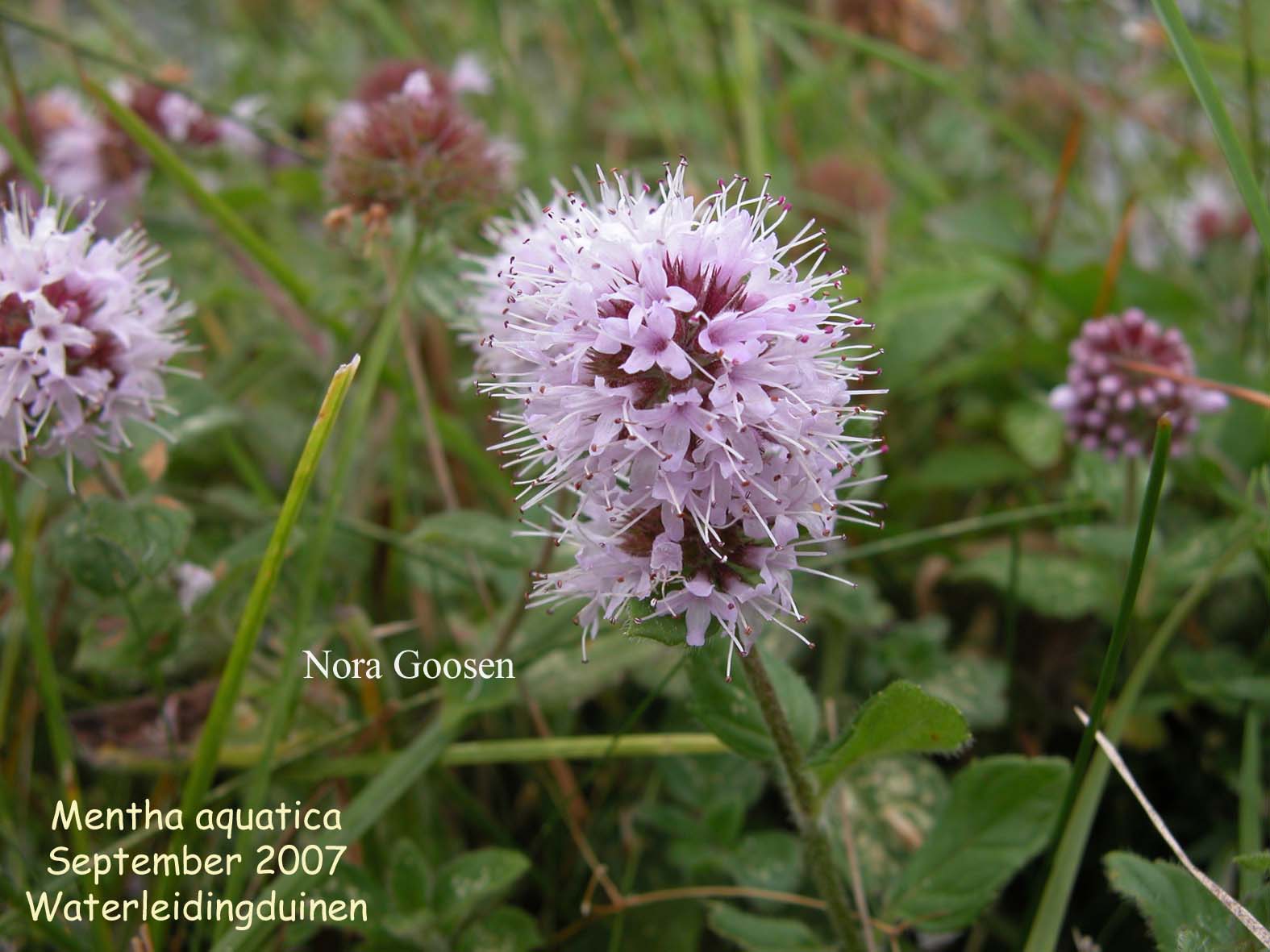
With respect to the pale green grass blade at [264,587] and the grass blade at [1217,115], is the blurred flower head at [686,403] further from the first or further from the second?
the grass blade at [1217,115]

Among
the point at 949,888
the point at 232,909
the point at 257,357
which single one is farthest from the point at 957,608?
the point at 257,357

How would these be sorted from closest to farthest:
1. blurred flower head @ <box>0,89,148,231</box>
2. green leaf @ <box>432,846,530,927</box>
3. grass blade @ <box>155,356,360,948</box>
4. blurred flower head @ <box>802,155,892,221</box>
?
1. grass blade @ <box>155,356,360,948</box>
2. green leaf @ <box>432,846,530,927</box>
3. blurred flower head @ <box>0,89,148,231</box>
4. blurred flower head @ <box>802,155,892,221</box>

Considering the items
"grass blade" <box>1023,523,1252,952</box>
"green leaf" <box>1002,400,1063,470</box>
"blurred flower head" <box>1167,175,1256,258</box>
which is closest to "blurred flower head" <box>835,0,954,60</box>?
"blurred flower head" <box>1167,175,1256,258</box>

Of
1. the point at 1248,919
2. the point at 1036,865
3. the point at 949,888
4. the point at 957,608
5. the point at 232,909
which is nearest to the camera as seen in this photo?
the point at 1248,919

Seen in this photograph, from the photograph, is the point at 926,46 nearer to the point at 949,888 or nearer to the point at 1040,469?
the point at 1040,469

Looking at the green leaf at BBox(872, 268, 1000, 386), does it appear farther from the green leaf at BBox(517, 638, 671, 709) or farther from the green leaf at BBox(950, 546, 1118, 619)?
the green leaf at BBox(517, 638, 671, 709)

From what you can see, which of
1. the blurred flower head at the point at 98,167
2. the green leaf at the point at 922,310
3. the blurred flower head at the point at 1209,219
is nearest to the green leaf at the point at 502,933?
the green leaf at the point at 922,310

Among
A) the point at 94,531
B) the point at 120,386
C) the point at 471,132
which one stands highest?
the point at 471,132
